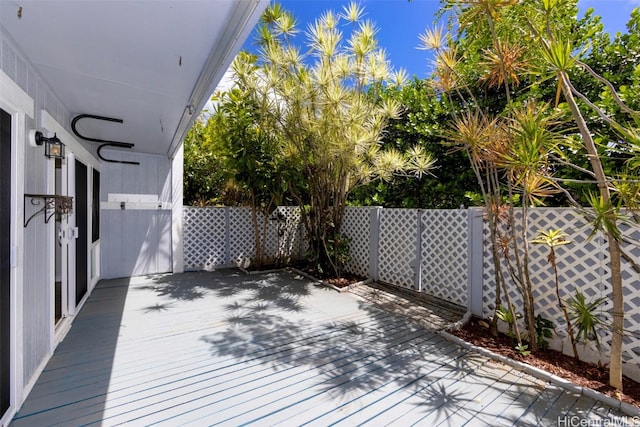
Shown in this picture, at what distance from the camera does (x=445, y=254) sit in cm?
451

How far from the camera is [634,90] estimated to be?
3.46m

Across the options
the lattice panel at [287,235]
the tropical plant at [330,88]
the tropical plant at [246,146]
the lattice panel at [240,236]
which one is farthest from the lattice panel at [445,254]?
the lattice panel at [240,236]

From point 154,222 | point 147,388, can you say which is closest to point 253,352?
point 147,388

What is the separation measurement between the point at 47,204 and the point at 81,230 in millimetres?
1951

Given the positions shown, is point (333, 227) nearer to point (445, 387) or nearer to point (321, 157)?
point (321, 157)

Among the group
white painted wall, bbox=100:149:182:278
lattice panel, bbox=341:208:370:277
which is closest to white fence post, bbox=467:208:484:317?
lattice panel, bbox=341:208:370:277

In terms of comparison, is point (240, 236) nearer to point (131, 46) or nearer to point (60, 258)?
point (60, 258)

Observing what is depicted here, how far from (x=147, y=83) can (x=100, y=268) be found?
443 centimetres

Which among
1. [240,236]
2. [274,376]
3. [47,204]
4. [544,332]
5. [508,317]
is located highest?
[47,204]

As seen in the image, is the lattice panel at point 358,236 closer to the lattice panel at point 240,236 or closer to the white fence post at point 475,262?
the white fence post at point 475,262

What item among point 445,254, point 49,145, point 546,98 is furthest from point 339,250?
point 49,145

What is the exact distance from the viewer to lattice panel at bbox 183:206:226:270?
21.5 feet

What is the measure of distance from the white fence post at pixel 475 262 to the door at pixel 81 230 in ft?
17.6

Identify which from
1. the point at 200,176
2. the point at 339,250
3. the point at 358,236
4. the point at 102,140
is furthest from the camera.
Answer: the point at 200,176
